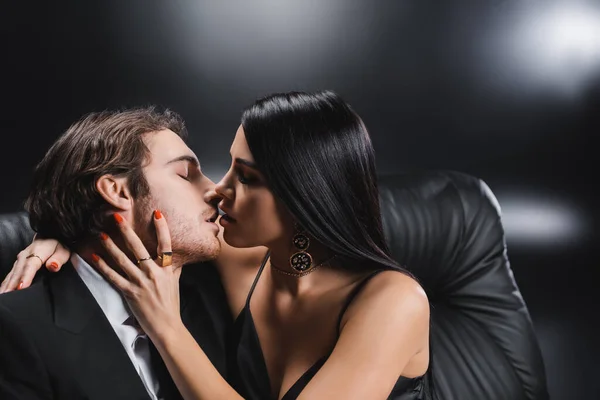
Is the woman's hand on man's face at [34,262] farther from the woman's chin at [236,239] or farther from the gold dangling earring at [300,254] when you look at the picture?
the gold dangling earring at [300,254]

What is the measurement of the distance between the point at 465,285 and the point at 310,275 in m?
0.63

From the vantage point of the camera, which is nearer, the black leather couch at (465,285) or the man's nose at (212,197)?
the man's nose at (212,197)

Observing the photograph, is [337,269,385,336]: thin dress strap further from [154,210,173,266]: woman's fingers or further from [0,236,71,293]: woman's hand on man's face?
[0,236,71,293]: woman's hand on man's face

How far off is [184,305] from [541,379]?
1.01 metres

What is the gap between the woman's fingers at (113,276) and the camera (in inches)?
64.7

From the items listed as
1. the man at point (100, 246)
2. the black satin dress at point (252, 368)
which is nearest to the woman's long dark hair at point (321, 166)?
the black satin dress at point (252, 368)

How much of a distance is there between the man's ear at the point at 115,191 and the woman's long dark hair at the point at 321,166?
0.98 ft

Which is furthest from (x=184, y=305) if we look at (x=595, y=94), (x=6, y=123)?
(x=595, y=94)

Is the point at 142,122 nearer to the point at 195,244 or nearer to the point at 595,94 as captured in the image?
the point at 195,244

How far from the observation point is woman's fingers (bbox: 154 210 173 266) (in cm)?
171

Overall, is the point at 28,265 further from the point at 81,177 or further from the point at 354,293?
the point at 354,293

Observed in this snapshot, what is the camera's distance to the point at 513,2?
292cm

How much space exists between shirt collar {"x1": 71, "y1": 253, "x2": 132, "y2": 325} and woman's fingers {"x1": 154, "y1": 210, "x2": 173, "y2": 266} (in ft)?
0.41

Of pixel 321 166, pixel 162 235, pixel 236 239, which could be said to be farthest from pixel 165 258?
pixel 321 166
